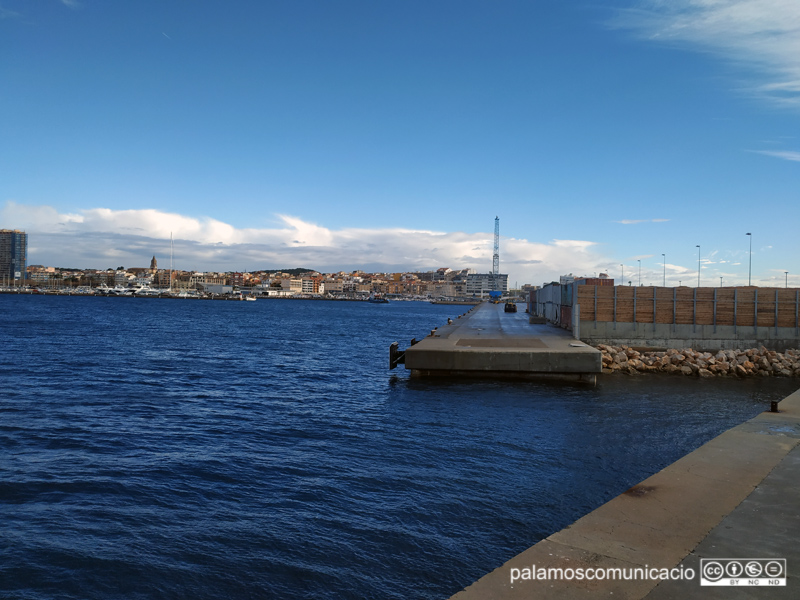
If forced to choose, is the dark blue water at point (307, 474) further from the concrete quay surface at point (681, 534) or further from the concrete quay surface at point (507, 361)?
the concrete quay surface at point (681, 534)

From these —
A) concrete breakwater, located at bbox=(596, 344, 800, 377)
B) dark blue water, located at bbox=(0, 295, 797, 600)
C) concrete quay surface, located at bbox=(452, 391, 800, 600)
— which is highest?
concrete quay surface, located at bbox=(452, 391, 800, 600)

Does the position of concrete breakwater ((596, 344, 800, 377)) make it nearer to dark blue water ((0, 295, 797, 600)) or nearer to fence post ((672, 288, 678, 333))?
dark blue water ((0, 295, 797, 600))

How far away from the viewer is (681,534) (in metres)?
6.51

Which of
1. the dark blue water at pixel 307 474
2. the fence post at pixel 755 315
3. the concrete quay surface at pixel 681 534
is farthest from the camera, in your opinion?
the fence post at pixel 755 315

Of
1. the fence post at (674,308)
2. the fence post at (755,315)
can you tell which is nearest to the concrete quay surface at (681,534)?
the fence post at (674,308)

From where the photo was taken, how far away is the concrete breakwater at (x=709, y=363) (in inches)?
1158

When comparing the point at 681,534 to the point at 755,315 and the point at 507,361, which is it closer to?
the point at 507,361

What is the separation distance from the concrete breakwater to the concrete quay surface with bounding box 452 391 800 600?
2116 centimetres

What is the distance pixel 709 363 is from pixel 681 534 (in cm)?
2692

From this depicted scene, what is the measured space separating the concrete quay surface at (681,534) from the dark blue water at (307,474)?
78.3 inches

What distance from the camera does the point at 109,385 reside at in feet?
80.1

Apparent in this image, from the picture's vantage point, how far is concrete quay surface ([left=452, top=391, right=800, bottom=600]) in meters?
5.26

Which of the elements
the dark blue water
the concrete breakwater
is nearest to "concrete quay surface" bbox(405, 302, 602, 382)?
the dark blue water

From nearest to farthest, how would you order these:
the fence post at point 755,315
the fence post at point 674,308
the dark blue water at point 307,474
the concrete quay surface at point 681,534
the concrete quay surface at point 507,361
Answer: the concrete quay surface at point 681,534 → the dark blue water at point 307,474 → the concrete quay surface at point 507,361 → the fence post at point 755,315 → the fence post at point 674,308
